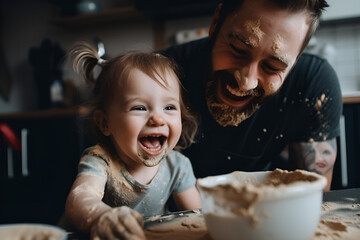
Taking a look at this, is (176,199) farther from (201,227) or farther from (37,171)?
(37,171)

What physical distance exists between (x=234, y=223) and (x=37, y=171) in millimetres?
1999

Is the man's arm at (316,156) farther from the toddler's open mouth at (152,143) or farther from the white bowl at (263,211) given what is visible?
the white bowl at (263,211)

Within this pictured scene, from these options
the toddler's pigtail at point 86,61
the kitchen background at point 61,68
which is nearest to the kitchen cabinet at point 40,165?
the kitchen background at point 61,68

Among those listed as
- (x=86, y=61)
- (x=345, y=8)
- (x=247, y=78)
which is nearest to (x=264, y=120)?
(x=247, y=78)

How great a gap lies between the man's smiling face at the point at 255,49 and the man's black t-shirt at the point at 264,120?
3.4 inches

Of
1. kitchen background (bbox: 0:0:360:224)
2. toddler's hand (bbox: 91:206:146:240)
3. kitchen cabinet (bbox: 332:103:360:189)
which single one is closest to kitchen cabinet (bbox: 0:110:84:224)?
kitchen background (bbox: 0:0:360:224)

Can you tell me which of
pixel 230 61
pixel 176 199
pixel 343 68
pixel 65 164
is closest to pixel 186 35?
pixel 343 68

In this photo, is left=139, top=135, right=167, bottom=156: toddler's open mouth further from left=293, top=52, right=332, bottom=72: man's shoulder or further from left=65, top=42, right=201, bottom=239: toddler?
left=293, top=52, right=332, bottom=72: man's shoulder

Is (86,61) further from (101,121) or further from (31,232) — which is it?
(31,232)

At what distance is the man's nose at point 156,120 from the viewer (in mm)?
714

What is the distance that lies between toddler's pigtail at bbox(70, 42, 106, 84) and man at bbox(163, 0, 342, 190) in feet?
0.75

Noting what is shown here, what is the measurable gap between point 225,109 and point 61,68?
6.39 ft

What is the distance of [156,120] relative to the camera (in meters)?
0.71

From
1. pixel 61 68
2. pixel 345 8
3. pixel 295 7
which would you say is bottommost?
pixel 295 7
